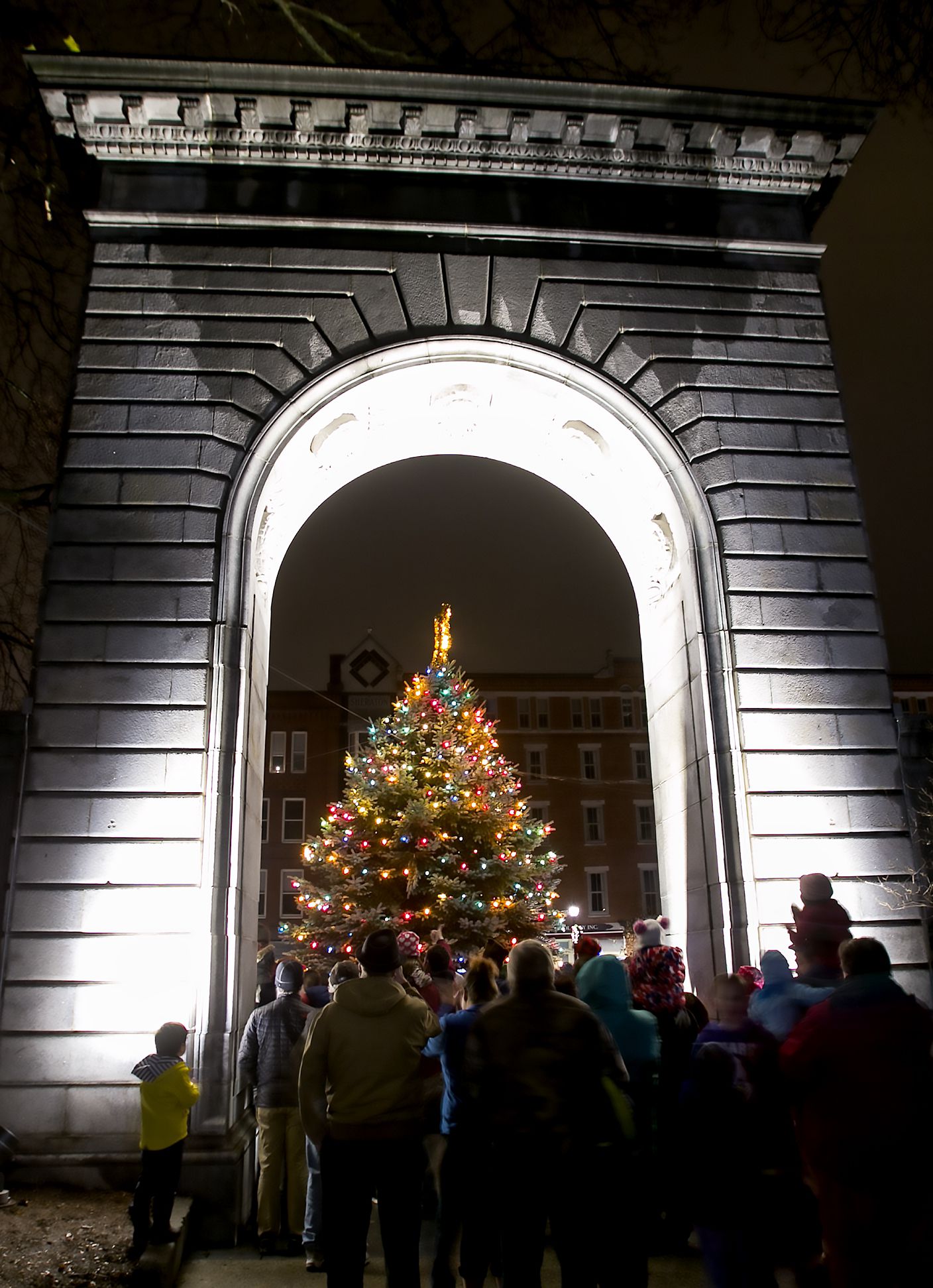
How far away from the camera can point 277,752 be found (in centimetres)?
4434

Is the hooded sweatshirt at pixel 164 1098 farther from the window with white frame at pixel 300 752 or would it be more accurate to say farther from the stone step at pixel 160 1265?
the window with white frame at pixel 300 752

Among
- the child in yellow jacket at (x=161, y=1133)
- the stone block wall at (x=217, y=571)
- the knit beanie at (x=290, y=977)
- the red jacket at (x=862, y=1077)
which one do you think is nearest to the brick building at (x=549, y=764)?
the stone block wall at (x=217, y=571)

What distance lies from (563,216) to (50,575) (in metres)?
7.02

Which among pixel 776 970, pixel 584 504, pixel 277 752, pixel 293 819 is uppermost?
pixel 277 752

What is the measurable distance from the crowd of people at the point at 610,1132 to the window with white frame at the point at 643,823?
134ft

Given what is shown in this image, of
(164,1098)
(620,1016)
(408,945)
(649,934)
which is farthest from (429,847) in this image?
(620,1016)

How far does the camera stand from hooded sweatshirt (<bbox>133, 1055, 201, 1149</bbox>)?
6.42 meters

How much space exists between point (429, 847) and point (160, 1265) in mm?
11305

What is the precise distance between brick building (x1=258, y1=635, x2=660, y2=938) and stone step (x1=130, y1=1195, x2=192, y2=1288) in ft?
115

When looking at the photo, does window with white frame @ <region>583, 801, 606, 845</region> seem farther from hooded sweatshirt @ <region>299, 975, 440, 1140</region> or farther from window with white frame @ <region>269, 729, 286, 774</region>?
hooded sweatshirt @ <region>299, 975, 440, 1140</region>

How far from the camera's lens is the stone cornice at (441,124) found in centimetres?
1038

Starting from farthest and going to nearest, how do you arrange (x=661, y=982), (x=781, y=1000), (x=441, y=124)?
(x=441, y=124), (x=661, y=982), (x=781, y=1000)

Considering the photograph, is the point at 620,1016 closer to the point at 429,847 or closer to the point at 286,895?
the point at 429,847

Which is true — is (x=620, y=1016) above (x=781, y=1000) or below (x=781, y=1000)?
below
